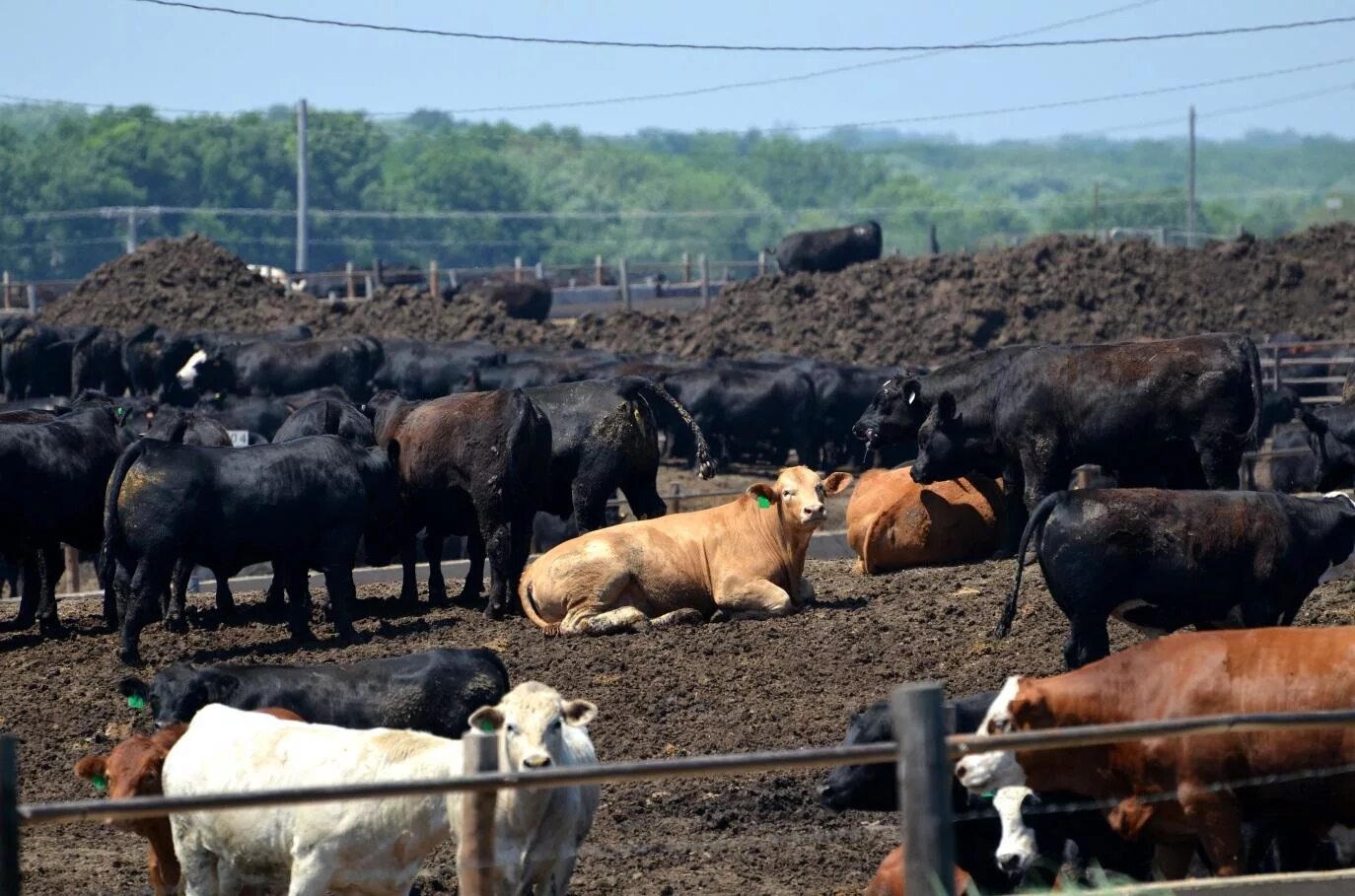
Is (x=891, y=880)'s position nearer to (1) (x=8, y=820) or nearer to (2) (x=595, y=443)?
(1) (x=8, y=820)

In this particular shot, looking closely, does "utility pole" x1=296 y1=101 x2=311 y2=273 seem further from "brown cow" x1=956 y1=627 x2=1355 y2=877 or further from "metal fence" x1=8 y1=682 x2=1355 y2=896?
"metal fence" x1=8 y1=682 x2=1355 y2=896

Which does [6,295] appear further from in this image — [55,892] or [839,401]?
[55,892]

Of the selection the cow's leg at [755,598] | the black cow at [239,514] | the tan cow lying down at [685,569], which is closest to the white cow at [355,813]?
the black cow at [239,514]

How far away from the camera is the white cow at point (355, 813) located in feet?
24.6

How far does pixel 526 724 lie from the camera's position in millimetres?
7469

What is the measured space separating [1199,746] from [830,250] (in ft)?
119

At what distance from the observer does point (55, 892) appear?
8469 mm

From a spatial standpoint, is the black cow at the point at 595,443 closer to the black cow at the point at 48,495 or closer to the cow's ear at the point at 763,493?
the cow's ear at the point at 763,493

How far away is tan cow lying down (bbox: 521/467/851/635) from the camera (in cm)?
1373

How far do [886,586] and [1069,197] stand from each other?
185365 mm

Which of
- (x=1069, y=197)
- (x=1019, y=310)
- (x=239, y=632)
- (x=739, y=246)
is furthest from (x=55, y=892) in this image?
(x=1069, y=197)

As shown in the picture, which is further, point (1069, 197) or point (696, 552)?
point (1069, 197)

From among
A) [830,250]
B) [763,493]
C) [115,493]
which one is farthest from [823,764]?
[830,250]

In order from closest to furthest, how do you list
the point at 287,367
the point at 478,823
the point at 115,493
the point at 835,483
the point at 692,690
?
the point at 478,823 → the point at 692,690 → the point at 115,493 → the point at 835,483 → the point at 287,367
